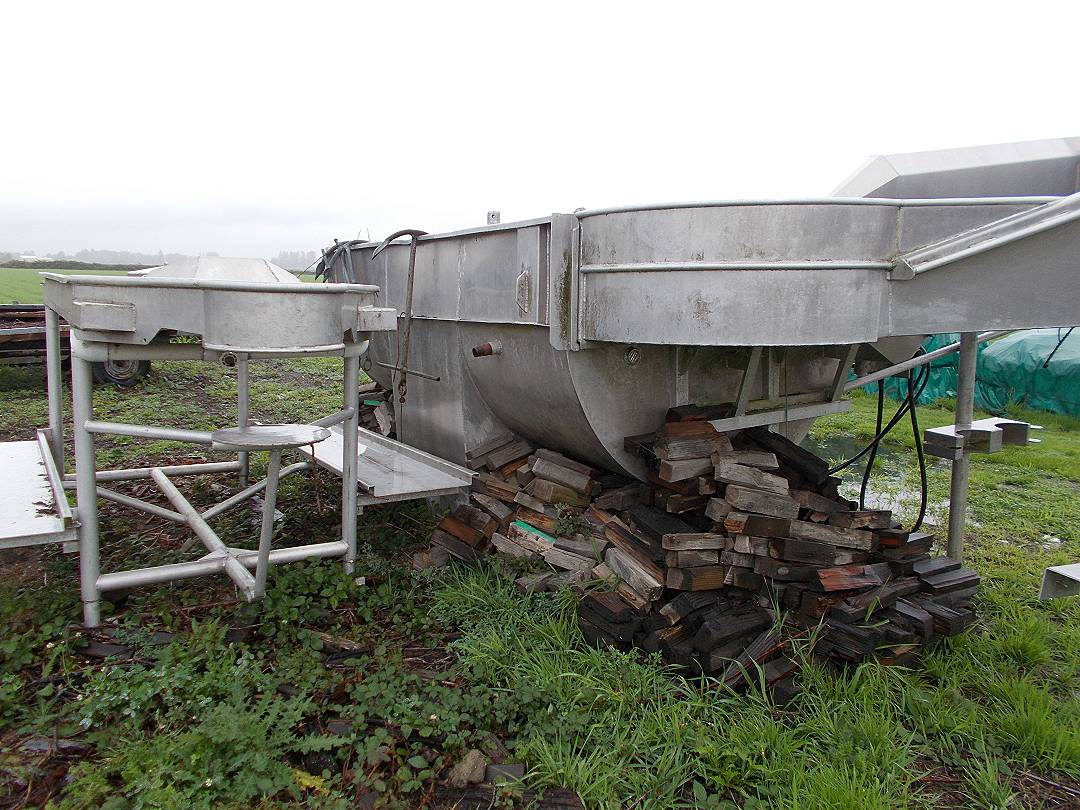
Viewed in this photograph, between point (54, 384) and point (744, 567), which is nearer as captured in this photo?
point (744, 567)

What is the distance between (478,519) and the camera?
405 cm

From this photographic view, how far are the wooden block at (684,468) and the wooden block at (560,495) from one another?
26.3 inches

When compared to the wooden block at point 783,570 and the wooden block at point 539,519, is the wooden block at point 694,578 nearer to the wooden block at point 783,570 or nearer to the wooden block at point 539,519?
the wooden block at point 783,570

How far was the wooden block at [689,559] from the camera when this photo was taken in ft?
10.5

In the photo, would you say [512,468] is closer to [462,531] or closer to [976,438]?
[462,531]

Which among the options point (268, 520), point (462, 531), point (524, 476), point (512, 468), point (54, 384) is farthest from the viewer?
Result: point (512, 468)

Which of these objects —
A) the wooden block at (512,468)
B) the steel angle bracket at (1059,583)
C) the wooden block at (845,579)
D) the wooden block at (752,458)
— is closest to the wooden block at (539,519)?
the wooden block at (512,468)

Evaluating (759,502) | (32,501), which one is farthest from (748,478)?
(32,501)

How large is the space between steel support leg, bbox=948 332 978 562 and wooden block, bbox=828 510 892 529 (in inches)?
27.5

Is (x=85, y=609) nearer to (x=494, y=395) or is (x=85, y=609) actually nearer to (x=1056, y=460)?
(x=494, y=395)

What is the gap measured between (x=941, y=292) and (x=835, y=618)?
4.52 feet

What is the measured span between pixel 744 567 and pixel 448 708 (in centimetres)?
137

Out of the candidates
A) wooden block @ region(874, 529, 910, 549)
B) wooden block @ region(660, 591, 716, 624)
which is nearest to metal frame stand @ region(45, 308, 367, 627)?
wooden block @ region(660, 591, 716, 624)

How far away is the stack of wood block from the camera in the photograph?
3.09 metres
